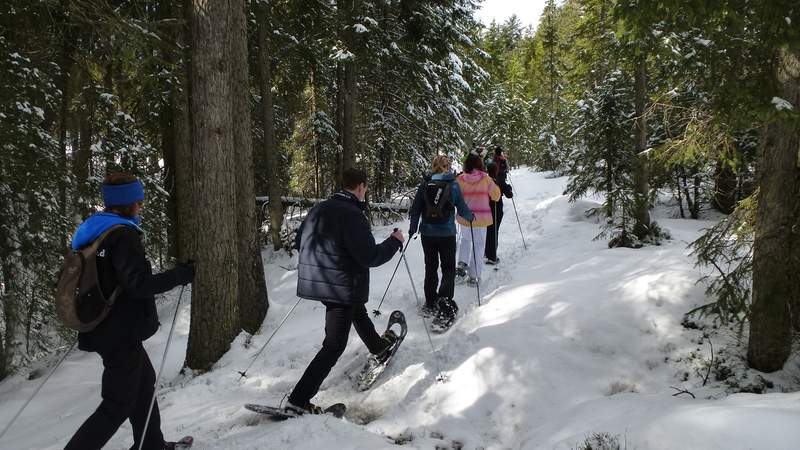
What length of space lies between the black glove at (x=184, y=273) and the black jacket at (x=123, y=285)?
0.10 m

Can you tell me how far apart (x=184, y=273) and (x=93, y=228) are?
0.69 metres

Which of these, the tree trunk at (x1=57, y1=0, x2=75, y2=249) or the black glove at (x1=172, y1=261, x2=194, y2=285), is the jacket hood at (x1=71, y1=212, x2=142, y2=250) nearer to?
the black glove at (x1=172, y1=261, x2=194, y2=285)

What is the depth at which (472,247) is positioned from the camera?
8.06 m

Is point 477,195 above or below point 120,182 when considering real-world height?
below

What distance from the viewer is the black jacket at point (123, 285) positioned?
10.4 ft

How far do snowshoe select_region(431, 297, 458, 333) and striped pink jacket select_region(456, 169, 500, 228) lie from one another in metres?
1.70

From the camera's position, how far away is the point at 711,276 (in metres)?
6.08

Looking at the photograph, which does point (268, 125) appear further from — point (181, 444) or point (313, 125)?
point (181, 444)

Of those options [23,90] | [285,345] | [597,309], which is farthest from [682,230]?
[23,90]

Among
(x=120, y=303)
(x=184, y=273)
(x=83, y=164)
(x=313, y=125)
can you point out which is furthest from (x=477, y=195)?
(x=313, y=125)

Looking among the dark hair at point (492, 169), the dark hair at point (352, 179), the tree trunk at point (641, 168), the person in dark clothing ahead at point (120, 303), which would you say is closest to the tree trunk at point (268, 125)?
the dark hair at point (492, 169)

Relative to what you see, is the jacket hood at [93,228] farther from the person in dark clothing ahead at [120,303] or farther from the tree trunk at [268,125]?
the tree trunk at [268,125]

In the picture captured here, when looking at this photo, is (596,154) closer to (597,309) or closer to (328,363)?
(597,309)

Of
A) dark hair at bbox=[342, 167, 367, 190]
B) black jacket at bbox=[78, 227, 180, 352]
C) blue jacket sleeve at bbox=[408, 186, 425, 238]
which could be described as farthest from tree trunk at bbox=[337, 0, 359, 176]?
black jacket at bbox=[78, 227, 180, 352]
